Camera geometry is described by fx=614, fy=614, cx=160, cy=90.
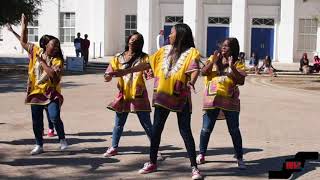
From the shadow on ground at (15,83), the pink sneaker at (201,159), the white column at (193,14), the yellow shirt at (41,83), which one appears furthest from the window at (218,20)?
the pink sneaker at (201,159)

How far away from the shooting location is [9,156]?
7.95 metres

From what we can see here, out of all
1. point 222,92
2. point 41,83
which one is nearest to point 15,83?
point 41,83

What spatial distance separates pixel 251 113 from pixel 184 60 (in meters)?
6.45

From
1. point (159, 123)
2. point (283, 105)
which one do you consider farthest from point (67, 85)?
point (159, 123)

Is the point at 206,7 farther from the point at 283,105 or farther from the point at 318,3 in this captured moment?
the point at 283,105

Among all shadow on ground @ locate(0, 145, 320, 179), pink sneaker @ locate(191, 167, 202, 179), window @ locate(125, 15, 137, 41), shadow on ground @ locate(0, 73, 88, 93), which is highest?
window @ locate(125, 15, 137, 41)

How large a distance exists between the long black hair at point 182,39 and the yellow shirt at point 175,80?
0.05 meters

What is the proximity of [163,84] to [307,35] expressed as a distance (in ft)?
96.4

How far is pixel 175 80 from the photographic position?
6691 millimetres

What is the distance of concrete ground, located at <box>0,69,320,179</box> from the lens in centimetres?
716

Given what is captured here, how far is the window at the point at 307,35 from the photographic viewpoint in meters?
34.6

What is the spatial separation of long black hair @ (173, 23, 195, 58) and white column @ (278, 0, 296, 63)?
28.2 metres

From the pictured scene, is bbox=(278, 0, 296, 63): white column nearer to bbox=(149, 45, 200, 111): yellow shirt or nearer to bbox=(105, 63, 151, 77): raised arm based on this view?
bbox=(105, 63, 151, 77): raised arm

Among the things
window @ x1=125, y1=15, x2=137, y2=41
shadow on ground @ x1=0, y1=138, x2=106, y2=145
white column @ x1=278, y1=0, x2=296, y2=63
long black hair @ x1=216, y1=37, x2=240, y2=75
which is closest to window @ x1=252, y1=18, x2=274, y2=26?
white column @ x1=278, y1=0, x2=296, y2=63
